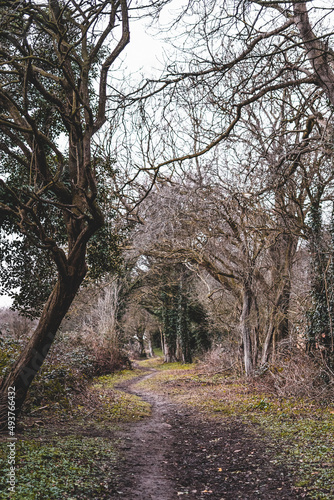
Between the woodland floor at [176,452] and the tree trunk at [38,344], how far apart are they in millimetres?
609

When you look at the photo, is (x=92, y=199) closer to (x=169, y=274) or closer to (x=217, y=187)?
(x=217, y=187)

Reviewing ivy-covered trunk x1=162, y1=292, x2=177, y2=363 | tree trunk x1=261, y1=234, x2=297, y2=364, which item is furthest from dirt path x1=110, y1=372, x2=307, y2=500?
ivy-covered trunk x1=162, y1=292, x2=177, y2=363

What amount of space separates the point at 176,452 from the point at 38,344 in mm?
2959

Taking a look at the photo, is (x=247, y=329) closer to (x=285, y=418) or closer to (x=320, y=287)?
(x=320, y=287)

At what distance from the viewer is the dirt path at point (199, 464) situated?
3.98m

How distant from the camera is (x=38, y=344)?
6.08 m

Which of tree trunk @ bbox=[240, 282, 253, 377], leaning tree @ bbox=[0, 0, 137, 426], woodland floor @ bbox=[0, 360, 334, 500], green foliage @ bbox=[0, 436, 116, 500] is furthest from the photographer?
tree trunk @ bbox=[240, 282, 253, 377]

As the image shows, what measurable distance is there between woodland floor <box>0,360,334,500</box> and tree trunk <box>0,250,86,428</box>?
2.00ft

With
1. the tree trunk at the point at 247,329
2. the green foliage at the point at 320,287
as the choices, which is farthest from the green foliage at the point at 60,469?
the tree trunk at the point at 247,329

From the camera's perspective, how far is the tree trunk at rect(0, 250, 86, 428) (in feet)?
19.0

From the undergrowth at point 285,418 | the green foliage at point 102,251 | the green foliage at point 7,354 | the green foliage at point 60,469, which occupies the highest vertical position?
the green foliage at point 102,251

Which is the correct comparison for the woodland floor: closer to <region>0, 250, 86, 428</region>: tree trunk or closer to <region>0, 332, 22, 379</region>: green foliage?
<region>0, 250, 86, 428</region>: tree trunk

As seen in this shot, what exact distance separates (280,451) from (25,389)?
4175 millimetres

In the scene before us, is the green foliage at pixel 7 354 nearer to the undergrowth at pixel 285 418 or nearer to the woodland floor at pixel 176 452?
the woodland floor at pixel 176 452
